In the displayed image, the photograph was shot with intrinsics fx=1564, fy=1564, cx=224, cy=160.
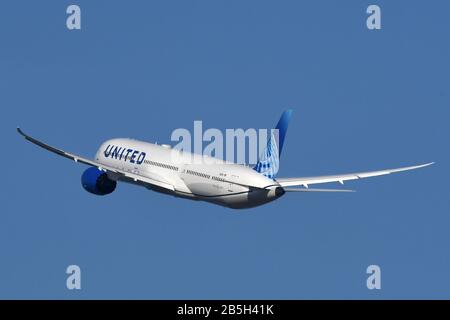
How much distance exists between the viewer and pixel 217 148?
126 m

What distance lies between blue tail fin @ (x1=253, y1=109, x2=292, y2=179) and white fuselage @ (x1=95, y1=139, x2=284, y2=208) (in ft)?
2.88

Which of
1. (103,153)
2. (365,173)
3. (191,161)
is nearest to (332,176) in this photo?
(365,173)

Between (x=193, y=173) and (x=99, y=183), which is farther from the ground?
(x=99, y=183)

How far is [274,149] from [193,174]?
8839mm

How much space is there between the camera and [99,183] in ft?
443

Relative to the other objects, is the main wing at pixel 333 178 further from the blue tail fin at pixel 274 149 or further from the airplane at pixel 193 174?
the blue tail fin at pixel 274 149

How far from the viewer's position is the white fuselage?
122294mm

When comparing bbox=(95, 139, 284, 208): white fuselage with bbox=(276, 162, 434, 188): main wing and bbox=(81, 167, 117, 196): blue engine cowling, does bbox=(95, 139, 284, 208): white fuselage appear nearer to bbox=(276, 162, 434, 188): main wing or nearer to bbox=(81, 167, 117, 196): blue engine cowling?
bbox=(81, 167, 117, 196): blue engine cowling

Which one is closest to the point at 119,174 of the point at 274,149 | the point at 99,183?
the point at 99,183

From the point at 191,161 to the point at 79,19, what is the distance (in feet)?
50.9

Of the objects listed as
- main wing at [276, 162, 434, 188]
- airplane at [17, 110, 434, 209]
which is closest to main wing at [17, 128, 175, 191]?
airplane at [17, 110, 434, 209]

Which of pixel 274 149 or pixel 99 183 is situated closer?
pixel 274 149

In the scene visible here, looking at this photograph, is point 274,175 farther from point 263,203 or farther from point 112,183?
point 112,183

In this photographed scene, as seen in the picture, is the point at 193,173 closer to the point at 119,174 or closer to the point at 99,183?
the point at 119,174
